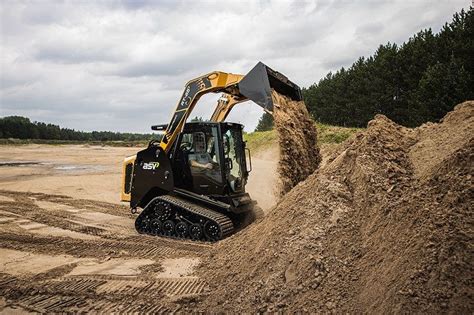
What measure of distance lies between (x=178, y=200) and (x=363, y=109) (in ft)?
92.5

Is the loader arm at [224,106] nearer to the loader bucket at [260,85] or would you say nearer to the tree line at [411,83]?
the loader bucket at [260,85]

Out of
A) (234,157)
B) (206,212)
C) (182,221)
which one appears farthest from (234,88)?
(182,221)

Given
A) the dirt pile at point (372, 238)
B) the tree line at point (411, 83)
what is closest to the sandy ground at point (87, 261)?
the dirt pile at point (372, 238)

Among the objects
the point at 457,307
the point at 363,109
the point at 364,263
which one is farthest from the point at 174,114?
the point at 363,109

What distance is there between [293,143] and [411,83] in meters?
22.6

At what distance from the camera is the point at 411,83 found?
27359 mm

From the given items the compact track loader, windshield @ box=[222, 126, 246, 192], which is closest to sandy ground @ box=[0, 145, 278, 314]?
the compact track loader

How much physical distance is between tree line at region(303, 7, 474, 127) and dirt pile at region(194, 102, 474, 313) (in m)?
15.3

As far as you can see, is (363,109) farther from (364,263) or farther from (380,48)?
(364,263)

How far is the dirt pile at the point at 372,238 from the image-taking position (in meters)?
3.38

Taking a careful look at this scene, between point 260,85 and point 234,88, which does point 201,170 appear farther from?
point 260,85

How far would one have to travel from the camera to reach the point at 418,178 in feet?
15.5

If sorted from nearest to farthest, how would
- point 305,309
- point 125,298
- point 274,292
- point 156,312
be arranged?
point 305,309 → point 274,292 → point 156,312 → point 125,298

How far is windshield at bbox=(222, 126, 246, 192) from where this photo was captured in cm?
884
